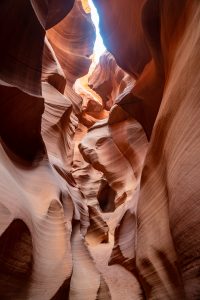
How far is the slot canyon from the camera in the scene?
253cm

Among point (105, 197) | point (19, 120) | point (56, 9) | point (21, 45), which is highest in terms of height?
point (56, 9)

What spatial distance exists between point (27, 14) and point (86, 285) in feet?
10.6

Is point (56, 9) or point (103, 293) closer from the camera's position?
point (103, 293)

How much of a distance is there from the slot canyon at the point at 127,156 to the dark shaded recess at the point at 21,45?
0.01 metres

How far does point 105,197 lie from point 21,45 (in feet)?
24.4

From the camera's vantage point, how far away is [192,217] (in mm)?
2332

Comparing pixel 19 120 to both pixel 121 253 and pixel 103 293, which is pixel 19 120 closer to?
pixel 103 293

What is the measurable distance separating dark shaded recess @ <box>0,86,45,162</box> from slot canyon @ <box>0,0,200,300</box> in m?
0.01

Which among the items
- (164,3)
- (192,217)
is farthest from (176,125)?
(164,3)

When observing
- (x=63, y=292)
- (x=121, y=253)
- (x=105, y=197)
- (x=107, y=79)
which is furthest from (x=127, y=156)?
(x=107, y=79)

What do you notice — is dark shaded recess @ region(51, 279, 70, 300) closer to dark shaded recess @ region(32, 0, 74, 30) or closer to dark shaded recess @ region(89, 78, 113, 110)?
dark shaded recess @ region(32, 0, 74, 30)

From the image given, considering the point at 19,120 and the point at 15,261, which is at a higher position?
the point at 19,120

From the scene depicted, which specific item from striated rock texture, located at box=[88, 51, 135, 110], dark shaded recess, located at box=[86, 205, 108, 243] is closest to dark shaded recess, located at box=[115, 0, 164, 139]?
dark shaded recess, located at box=[86, 205, 108, 243]

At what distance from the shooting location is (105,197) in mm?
10766
